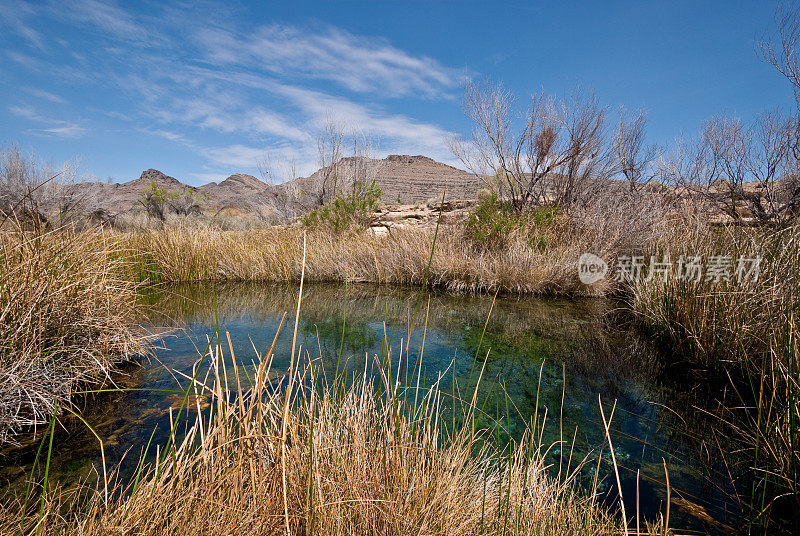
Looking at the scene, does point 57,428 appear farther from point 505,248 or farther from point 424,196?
point 424,196

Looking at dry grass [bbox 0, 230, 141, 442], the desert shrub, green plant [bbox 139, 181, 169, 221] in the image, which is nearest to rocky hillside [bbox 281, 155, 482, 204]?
the desert shrub

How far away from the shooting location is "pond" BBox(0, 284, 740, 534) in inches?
72.5

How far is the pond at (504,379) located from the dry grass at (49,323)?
23cm

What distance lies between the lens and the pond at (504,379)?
1842 mm

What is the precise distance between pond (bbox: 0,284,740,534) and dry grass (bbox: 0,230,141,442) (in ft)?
0.76

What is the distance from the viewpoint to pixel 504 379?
312 centimetres

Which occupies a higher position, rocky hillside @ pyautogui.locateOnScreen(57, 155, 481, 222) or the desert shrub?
rocky hillside @ pyautogui.locateOnScreen(57, 155, 481, 222)

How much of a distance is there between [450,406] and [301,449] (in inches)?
60.9

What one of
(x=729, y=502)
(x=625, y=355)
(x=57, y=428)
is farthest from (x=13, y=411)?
(x=625, y=355)

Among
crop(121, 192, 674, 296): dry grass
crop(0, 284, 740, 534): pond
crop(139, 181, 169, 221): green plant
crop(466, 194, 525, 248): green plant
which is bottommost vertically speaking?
crop(0, 284, 740, 534): pond

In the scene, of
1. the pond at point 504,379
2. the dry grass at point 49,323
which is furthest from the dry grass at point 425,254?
the dry grass at point 49,323

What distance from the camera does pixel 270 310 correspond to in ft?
18.6

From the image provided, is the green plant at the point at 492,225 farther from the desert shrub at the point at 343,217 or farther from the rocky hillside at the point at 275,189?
the desert shrub at the point at 343,217

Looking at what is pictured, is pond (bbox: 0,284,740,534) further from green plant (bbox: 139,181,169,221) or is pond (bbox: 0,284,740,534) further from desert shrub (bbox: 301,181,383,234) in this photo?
green plant (bbox: 139,181,169,221)
